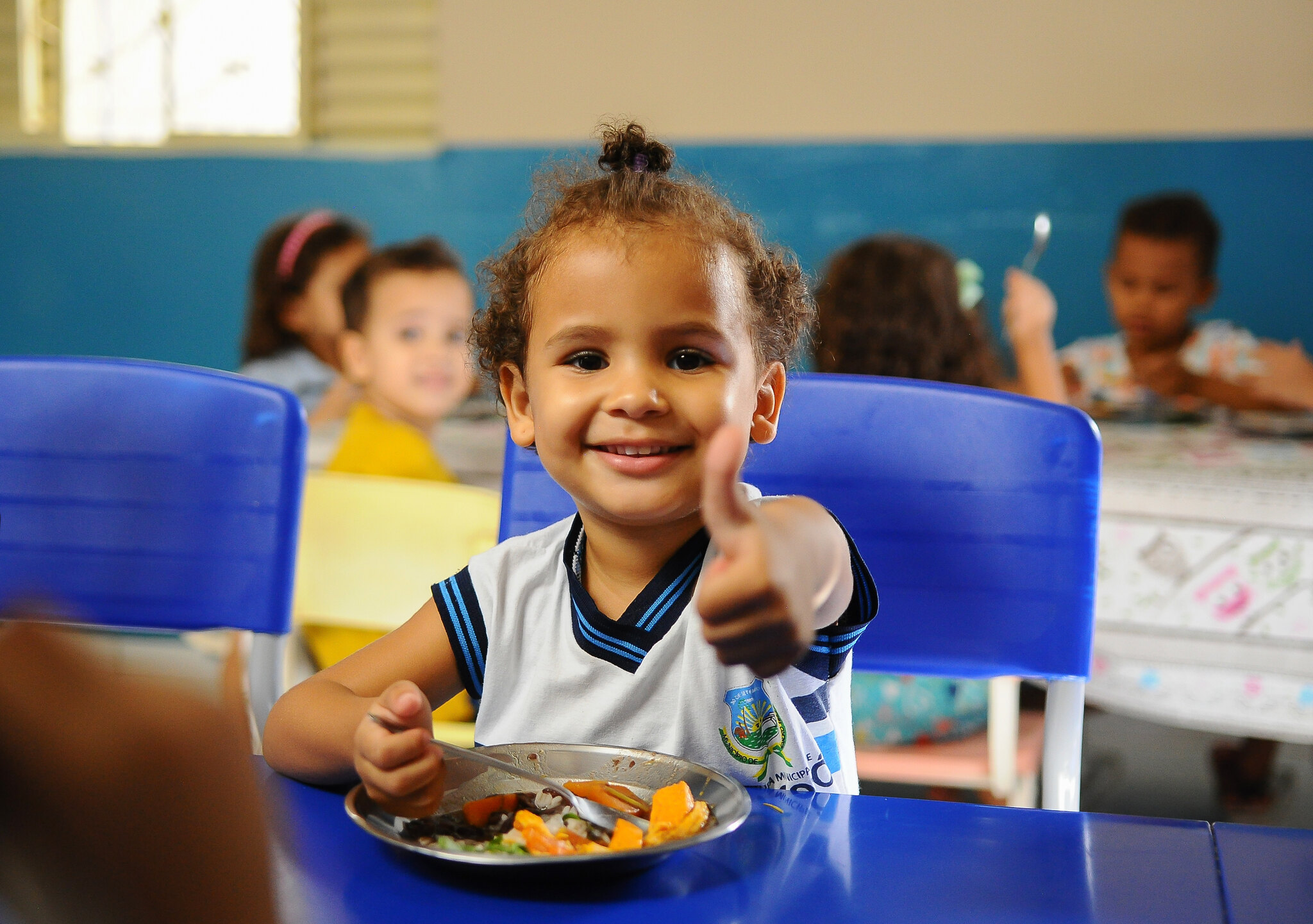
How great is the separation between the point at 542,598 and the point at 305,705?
0.19 m

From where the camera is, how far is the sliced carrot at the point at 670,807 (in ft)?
1.49

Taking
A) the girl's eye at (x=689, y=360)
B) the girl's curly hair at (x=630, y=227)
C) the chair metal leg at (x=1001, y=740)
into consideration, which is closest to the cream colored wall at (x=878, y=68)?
the chair metal leg at (x=1001, y=740)

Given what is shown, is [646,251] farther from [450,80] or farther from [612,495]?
[450,80]

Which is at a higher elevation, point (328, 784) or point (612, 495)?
point (612, 495)

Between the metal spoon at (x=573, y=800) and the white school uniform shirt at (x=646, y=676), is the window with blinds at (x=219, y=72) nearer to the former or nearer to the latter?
the white school uniform shirt at (x=646, y=676)

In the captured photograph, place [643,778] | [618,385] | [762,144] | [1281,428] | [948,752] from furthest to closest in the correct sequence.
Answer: [762,144], [1281,428], [948,752], [618,385], [643,778]

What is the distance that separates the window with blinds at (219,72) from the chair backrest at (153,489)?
1622 mm

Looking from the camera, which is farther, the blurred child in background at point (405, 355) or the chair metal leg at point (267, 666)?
the blurred child in background at point (405, 355)

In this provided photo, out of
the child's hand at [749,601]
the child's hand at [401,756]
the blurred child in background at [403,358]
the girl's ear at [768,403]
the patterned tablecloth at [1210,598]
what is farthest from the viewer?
the blurred child in background at [403,358]

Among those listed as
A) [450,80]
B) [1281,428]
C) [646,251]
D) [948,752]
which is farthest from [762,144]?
[646,251]

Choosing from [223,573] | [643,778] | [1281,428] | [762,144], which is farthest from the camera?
[762,144]

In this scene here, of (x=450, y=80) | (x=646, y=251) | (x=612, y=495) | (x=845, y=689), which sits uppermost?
(x=450, y=80)

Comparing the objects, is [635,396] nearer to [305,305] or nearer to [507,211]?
[507,211]

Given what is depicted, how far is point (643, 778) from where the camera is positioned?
0.53 m
